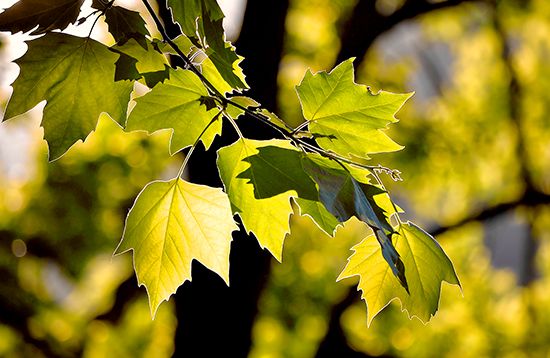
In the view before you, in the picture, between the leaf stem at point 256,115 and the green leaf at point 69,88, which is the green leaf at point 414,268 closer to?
the leaf stem at point 256,115

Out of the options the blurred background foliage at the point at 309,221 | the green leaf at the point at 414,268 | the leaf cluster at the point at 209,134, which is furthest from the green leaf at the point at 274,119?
the blurred background foliage at the point at 309,221

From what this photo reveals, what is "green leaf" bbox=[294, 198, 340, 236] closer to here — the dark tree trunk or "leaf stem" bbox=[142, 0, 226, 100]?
"leaf stem" bbox=[142, 0, 226, 100]

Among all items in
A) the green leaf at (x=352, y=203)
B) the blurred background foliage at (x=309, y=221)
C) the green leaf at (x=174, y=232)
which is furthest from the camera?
the blurred background foliage at (x=309, y=221)

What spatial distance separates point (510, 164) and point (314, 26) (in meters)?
1.71

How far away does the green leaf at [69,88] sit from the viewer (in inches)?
17.5

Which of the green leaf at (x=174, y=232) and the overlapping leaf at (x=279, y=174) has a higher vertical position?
the overlapping leaf at (x=279, y=174)

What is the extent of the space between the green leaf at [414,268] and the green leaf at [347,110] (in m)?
0.07

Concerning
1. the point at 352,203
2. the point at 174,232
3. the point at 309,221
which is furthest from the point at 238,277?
the point at 309,221

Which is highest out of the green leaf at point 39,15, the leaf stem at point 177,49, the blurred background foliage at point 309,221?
the green leaf at point 39,15

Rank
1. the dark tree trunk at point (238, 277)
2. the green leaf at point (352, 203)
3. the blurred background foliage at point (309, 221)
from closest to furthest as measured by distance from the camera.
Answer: the green leaf at point (352, 203), the dark tree trunk at point (238, 277), the blurred background foliage at point (309, 221)

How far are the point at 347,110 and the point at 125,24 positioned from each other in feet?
0.53

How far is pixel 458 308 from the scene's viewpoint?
5.01 m

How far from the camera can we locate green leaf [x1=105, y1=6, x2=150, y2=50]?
44cm

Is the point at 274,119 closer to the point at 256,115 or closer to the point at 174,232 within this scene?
the point at 256,115
